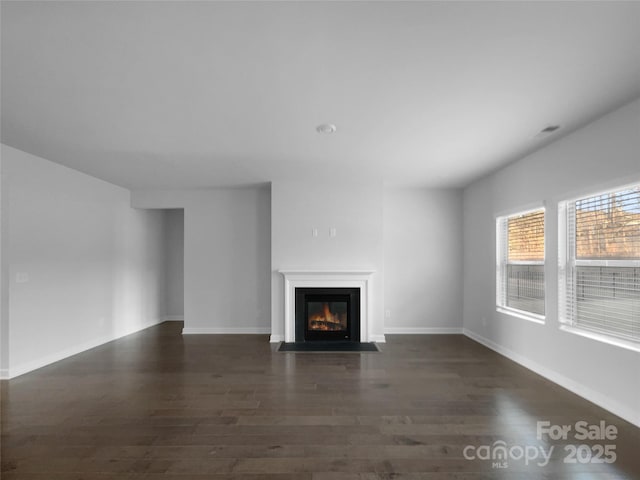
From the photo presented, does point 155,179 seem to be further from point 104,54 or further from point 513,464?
point 513,464

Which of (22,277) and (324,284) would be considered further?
(324,284)

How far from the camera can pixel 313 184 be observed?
5.57 metres

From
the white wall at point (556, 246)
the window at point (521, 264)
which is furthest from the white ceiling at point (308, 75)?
the window at point (521, 264)


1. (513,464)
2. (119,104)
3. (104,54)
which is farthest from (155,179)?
(513,464)

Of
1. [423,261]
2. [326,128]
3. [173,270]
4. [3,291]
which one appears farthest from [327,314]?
[3,291]

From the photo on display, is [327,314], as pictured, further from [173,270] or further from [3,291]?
[3,291]

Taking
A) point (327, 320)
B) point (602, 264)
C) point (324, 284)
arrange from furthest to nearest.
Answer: point (327, 320), point (324, 284), point (602, 264)

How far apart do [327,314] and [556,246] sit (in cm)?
326

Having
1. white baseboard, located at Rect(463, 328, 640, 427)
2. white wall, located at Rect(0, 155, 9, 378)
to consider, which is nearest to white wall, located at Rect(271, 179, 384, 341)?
white baseboard, located at Rect(463, 328, 640, 427)

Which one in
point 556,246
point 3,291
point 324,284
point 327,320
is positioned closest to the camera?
point 556,246

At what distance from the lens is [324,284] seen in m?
5.44

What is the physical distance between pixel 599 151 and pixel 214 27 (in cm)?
336

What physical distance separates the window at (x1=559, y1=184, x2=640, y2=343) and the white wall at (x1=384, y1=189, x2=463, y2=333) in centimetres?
252

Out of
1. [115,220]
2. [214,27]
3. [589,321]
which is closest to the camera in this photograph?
[214,27]
